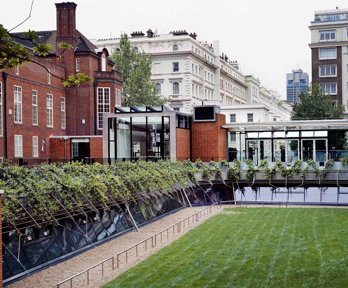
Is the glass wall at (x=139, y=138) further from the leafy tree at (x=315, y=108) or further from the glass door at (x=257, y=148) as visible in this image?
the leafy tree at (x=315, y=108)

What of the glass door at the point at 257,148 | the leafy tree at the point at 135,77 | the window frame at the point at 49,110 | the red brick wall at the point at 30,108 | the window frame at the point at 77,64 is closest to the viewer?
the glass door at the point at 257,148

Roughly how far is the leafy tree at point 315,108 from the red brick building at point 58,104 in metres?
18.4

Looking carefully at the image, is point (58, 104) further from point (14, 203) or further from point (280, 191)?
point (14, 203)

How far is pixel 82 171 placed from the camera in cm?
2359

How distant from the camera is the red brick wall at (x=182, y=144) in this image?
1489 inches

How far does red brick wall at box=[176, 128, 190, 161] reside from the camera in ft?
124

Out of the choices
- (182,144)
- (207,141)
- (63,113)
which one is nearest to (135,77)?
(63,113)

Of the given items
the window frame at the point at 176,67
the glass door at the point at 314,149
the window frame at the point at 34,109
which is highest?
the window frame at the point at 176,67

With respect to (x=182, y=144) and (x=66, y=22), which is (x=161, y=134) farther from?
(x=66, y=22)

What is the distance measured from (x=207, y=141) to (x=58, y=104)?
56.1 feet

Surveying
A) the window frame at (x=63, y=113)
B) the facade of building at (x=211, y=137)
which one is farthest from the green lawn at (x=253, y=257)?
the window frame at (x=63, y=113)

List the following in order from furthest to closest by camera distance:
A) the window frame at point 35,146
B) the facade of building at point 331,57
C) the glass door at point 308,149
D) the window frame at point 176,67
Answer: the window frame at point 176,67
the facade of building at point 331,57
the window frame at point 35,146
the glass door at point 308,149

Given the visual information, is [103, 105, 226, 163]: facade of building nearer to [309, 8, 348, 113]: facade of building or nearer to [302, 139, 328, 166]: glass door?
[302, 139, 328, 166]: glass door

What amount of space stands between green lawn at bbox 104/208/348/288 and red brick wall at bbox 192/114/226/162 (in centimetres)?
1390
